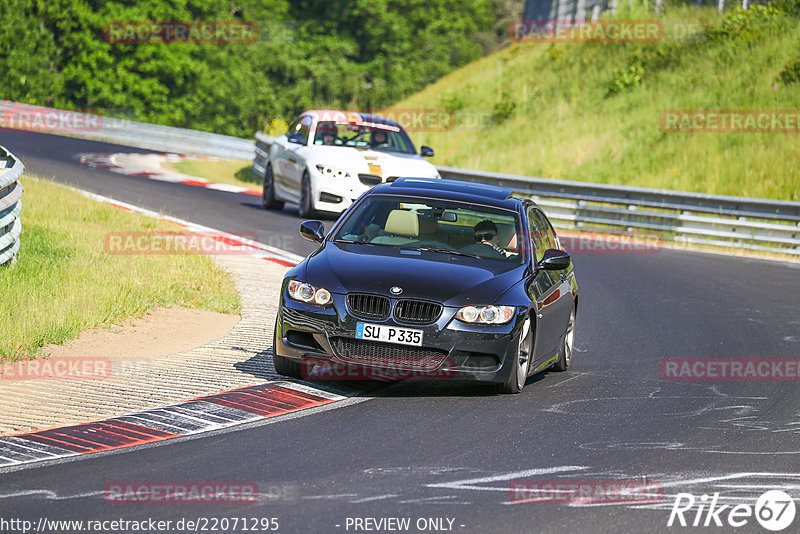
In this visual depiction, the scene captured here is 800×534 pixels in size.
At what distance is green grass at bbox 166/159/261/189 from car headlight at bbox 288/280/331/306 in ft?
63.7

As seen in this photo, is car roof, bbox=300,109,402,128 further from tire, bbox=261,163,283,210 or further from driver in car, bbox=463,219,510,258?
driver in car, bbox=463,219,510,258

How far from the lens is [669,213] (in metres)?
23.7

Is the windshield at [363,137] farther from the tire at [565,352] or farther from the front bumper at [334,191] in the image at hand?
the tire at [565,352]

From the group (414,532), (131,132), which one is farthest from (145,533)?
(131,132)

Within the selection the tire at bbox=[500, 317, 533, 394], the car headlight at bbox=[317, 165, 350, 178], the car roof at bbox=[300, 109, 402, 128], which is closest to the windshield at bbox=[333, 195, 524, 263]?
the tire at bbox=[500, 317, 533, 394]

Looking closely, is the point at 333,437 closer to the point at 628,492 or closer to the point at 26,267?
the point at 628,492

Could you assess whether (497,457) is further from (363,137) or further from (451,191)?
(363,137)

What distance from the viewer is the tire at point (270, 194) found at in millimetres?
22375

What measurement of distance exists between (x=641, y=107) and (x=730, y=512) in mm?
28325

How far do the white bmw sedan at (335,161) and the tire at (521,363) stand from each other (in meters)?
9.77

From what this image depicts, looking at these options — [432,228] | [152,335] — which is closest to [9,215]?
[152,335]

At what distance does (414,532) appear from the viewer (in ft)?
18.7

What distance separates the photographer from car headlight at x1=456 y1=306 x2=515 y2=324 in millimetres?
8758

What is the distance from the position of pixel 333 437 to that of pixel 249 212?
1465 centimetres
